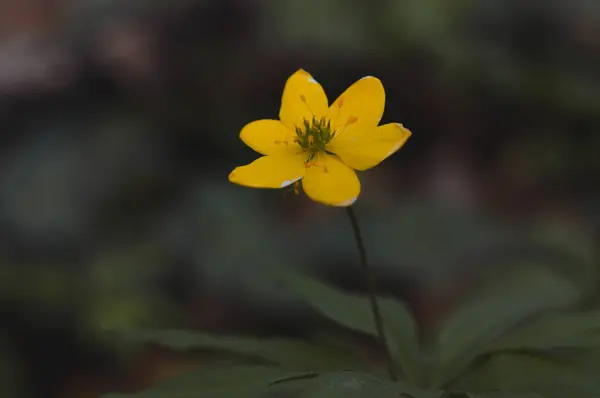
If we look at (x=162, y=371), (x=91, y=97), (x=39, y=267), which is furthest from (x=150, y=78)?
(x=162, y=371)

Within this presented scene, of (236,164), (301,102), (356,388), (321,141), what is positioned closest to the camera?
(356,388)

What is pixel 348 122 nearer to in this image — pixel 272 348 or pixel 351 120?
pixel 351 120

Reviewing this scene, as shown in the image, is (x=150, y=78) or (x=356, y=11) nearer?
(x=356, y=11)

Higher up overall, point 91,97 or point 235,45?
point 235,45

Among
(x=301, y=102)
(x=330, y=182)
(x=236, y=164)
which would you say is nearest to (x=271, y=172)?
(x=330, y=182)

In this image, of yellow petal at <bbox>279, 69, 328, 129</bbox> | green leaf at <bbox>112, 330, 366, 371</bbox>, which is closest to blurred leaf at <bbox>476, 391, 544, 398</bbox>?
green leaf at <bbox>112, 330, 366, 371</bbox>

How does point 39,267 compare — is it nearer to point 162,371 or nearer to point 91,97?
point 162,371

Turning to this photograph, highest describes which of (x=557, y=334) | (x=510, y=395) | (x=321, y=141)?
(x=321, y=141)
